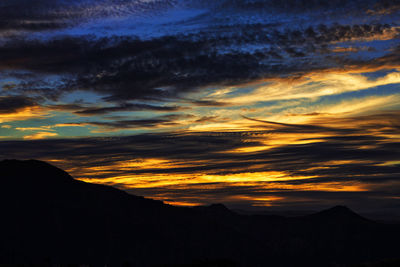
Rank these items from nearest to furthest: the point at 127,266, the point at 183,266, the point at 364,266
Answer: the point at 364,266
the point at 183,266
the point at 127,266

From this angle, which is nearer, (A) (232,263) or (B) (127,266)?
(A) (232,263)

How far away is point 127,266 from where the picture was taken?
183625mm

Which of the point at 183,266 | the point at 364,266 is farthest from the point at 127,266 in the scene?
the point at 364,266

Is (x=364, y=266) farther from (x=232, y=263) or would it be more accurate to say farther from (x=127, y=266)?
(x=127, y=266)

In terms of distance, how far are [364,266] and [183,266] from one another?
199 feet

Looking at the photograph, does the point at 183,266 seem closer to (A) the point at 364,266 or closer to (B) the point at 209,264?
(B) the point at 209,264

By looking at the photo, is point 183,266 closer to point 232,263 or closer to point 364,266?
point 232,263

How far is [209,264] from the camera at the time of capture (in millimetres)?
A: 159375

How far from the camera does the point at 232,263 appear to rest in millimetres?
165500

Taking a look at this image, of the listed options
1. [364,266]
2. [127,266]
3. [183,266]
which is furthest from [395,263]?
[127,266]

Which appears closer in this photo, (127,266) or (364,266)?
(364,266)

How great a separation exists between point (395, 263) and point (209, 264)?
62.9m

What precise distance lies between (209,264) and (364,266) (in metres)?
52.3

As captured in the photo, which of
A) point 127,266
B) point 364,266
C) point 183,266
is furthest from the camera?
point 127,266
